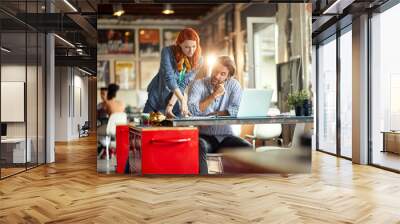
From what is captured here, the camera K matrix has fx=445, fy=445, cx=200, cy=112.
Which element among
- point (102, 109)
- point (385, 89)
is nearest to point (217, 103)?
point (102, 109)

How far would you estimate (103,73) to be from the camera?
6.07 metres

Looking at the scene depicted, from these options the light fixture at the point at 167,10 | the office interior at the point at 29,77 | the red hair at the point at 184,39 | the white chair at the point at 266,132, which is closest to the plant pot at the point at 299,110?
the white chair at the point at 266,132

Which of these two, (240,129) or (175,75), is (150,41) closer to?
(175,75)

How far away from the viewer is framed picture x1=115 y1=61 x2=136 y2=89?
19.9 feet

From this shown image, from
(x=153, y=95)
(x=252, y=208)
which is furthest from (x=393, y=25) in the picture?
(x=252, y=208)

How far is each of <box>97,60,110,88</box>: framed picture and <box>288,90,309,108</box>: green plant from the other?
2492 millimetres

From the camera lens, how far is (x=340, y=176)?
6.27m

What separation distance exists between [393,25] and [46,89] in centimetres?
603

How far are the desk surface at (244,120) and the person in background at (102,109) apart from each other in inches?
36.9

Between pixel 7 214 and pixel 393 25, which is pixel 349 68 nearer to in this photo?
pixel 393 25

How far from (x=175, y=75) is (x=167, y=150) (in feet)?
3.32

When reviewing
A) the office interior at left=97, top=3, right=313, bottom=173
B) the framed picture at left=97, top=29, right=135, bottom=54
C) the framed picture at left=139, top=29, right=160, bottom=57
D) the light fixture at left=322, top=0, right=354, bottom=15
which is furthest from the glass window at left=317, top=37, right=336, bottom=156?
the framed picture at left=97, top=29, right=135, bottom=54

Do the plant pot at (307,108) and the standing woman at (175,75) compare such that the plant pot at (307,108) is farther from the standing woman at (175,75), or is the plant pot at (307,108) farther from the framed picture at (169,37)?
the framed picture at (169,37)

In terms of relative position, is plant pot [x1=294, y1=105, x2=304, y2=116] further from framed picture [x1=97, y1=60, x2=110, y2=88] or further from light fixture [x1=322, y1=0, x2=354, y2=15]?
framed picture [x1=97, y1=60, x2=110, y2=88]
